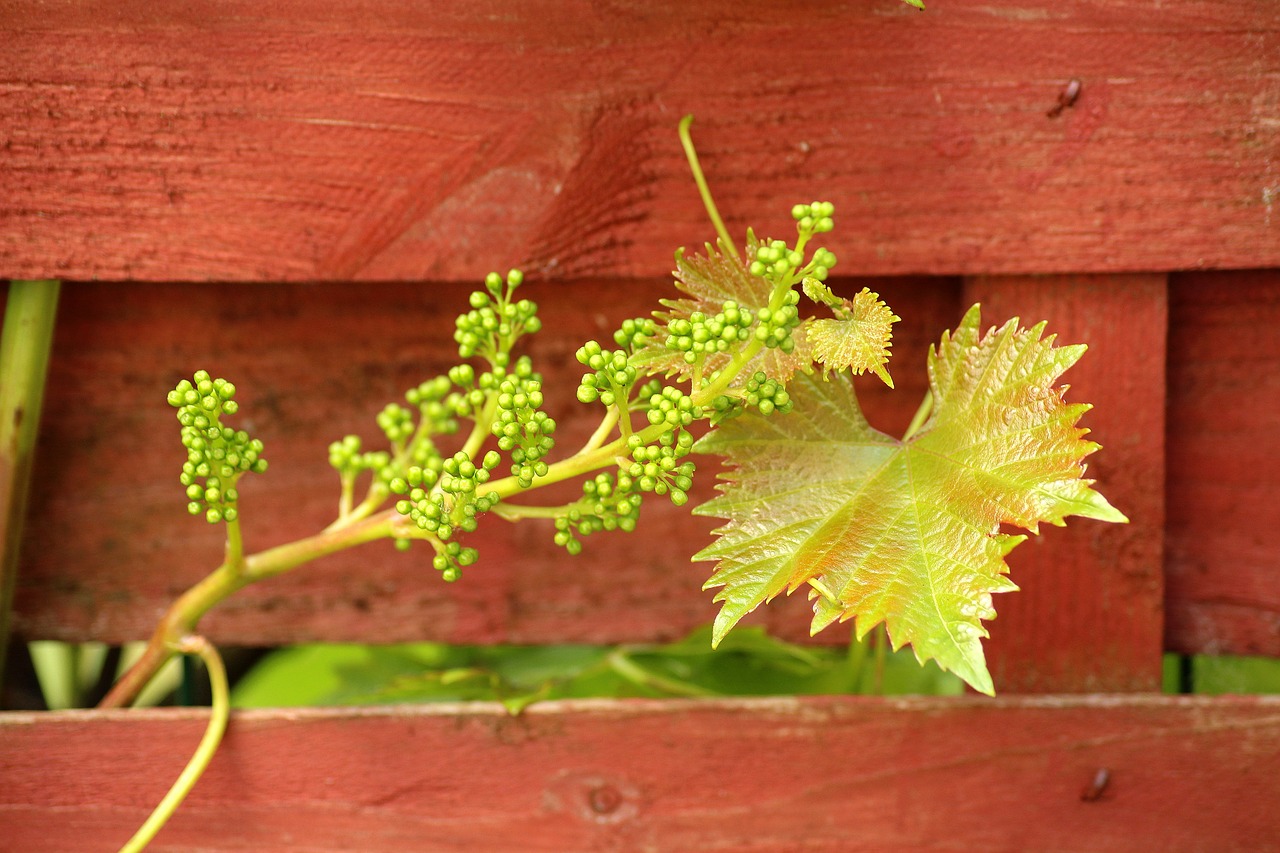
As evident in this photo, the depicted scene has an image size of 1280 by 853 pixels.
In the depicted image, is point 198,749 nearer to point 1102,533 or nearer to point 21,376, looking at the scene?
point 21,376

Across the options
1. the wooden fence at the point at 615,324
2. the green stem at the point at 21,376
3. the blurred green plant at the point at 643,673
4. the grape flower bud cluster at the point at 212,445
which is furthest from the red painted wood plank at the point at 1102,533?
the green stem at the point at 21,376

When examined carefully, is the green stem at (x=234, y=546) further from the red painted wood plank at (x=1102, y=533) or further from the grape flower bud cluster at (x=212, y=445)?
the red painted wood plank at (x=1102, y=533)

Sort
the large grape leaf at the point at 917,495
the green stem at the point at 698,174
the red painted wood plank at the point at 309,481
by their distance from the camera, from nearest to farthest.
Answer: the large grape leaf at the point at 917,495
the green stem at the point at 698,174
the red painted wood plank at the point at 309,481

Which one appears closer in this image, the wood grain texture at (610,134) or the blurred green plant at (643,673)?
the wood grain texture at (610,134)

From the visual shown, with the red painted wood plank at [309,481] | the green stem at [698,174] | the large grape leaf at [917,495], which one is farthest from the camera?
the red painted wood plank at [309,481]

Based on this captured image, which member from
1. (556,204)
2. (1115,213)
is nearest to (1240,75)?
(1115,213)

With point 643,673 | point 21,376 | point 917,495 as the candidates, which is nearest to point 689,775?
point 643,673

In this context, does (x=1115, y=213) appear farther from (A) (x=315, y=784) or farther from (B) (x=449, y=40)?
(A) (x=315, y=784)
